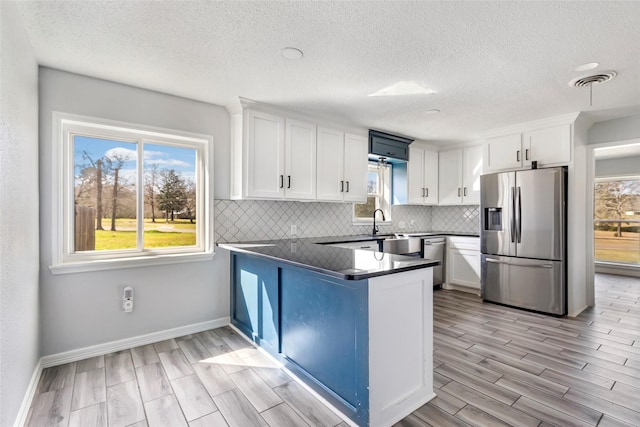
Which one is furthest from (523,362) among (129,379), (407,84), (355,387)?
(129,379)

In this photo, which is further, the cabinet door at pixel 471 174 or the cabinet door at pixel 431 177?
the cabinet door at pixel 431 177

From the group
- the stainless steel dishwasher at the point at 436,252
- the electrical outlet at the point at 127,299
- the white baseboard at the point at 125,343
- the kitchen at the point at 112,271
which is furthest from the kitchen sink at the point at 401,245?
the electrical outlet at the point at 127,299

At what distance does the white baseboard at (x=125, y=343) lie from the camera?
95.4 inches

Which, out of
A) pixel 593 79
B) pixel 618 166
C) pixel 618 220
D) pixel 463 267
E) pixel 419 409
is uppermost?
pixel 593 79

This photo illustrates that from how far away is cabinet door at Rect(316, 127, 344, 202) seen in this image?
11.9 ft

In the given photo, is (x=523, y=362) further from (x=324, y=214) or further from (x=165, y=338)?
(x=165, y=338)

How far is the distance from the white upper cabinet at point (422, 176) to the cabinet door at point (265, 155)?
2.37m

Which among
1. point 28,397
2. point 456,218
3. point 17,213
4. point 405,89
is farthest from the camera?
point 456,218

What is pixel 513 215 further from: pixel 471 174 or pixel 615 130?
pixel 615 130

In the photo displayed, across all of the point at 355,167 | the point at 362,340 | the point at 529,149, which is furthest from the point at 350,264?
the point at 529,149

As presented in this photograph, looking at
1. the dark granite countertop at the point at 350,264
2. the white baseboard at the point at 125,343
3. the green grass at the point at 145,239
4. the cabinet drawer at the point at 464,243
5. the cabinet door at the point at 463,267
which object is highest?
the green grass at the point at 145,239

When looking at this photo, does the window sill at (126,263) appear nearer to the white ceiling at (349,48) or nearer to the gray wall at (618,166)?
the white ceiling at (349,48)

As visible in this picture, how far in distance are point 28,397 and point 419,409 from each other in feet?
7.84

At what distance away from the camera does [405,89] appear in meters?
2.80
